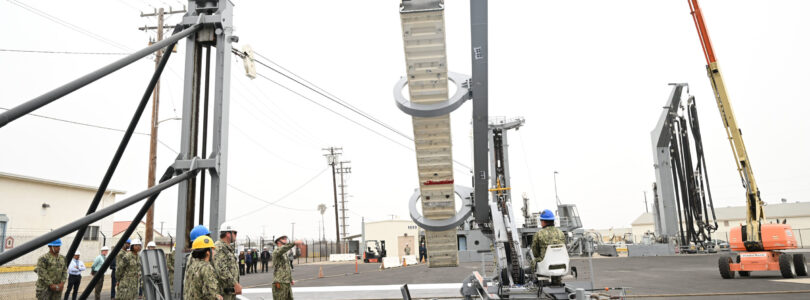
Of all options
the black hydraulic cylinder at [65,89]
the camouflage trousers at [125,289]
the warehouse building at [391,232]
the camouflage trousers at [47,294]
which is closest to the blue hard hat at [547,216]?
the black hydraulic cylinder at [65,89]

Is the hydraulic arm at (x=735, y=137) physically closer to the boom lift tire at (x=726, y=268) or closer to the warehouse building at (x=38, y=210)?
the boom lift tire at (x=726, y=268)

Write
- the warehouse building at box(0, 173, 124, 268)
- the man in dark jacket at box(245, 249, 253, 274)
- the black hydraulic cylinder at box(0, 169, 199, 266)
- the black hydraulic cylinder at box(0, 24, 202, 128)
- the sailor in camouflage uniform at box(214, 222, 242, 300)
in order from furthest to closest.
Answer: the man in dark jacket at box(245, 249, 253, 274)
the warehouse building at box(0, 173, 124, 268)
the sailor in camouflage uniform at box(214, 222, 242, 300)
the black hydraulic cylinder at box(0, 169, 199, 266)
the black hydraulic cylinder at box(0, 24, 202, 128)

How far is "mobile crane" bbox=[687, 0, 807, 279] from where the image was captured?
44.7 ft

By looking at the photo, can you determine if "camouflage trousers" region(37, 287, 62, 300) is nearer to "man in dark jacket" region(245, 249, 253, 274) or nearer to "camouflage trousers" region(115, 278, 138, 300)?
"camouflage trousers" region(115, 278, 138, 300)

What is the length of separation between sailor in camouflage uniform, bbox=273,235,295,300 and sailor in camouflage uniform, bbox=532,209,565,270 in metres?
4.06

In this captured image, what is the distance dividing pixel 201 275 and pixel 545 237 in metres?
5.51

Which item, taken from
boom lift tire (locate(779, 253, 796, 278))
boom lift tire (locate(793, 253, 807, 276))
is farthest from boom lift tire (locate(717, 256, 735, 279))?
boom lift tire (locate(793, 253, 807, 276))

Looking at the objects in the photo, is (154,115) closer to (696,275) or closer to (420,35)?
(420,35)

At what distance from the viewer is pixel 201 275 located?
5.22 metres

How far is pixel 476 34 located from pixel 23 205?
2294 cm

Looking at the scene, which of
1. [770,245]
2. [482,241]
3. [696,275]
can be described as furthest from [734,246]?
[482,241]

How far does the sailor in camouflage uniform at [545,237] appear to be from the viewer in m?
8.52

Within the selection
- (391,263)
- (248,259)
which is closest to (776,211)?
(391,263)

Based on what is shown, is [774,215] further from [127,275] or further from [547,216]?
[127,275]
